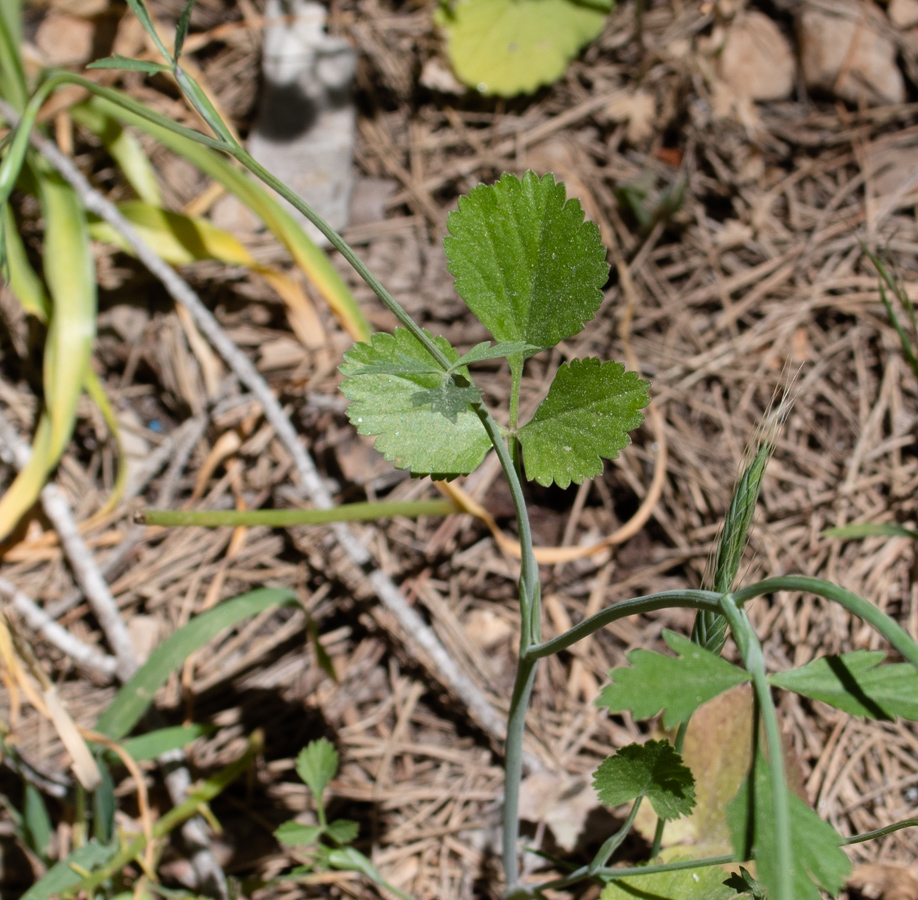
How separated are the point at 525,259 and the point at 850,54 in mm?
1788

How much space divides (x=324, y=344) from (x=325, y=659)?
80cm

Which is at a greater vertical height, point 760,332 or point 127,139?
point 127,139

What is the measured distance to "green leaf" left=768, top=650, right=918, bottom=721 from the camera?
68 centimetres

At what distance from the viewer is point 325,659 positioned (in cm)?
149

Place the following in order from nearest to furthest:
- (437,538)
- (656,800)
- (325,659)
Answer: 1. (656,800)
2. (325,659)
3. (437,538)

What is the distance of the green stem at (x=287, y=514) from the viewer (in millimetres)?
1174

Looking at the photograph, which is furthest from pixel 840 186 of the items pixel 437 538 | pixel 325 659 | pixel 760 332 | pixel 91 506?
pixel 91 506

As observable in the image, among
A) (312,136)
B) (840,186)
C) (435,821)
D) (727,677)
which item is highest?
(312,136)

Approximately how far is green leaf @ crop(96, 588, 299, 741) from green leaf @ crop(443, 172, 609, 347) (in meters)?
0.83

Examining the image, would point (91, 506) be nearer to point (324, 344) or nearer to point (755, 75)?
point (324, 344)

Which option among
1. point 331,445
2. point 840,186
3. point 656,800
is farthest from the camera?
point 840,186

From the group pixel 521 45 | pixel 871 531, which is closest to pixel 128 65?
pixel 871 531

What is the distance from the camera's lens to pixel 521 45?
2104mm

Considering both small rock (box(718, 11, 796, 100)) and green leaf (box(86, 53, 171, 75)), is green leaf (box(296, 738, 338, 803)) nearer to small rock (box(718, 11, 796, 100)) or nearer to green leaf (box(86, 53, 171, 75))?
green leaf (box(86, 53, 171, 75))
